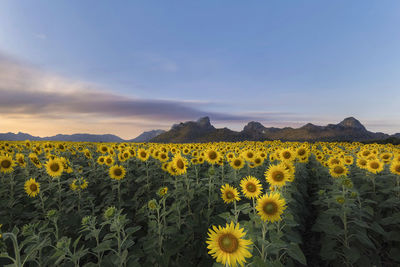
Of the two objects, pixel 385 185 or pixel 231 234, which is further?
pixel 385 185

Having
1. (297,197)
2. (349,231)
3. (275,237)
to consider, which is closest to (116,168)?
(275,237)

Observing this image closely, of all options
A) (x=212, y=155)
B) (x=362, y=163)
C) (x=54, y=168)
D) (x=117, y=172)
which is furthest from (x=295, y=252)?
(x=54, y=168)

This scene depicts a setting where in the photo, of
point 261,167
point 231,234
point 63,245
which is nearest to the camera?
point 231,234

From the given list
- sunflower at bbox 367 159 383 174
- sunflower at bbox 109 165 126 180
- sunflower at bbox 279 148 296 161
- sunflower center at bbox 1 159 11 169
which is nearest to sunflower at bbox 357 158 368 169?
sunflower at bbox 367 159 383 174

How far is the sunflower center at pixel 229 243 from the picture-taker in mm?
2367

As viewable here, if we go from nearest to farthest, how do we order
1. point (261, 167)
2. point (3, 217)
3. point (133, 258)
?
point (133, 258) < point (3, 217) < point (261, 167)

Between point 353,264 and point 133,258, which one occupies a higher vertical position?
point 133,258

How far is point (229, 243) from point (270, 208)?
1.11m

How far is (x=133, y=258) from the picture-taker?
363 cm

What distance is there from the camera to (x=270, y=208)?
320cm

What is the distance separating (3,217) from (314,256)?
28.5ft

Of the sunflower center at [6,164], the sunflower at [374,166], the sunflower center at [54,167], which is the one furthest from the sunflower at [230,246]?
the sunflower center at [6,164]

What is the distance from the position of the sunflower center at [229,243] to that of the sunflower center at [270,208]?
1003 millimetres

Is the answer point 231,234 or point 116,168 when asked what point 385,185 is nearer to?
point 231,234
